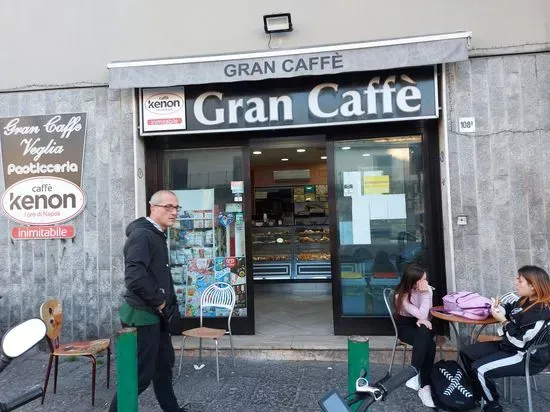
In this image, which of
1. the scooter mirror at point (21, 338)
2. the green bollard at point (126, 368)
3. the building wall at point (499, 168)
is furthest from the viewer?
the building wall at point (499, 168)

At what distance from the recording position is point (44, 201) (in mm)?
5410

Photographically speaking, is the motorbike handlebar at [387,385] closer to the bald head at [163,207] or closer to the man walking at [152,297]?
the man walking at [152,297]

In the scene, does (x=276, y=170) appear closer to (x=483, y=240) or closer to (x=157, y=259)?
(x=483, y=240)

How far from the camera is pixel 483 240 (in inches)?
187

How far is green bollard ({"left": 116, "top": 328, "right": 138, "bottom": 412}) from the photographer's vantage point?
2.45m

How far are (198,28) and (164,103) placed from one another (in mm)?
1013

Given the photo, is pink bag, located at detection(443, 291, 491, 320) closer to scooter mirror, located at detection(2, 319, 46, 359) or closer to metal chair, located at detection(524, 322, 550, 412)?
metal chair, located at detection(524, 322, 550, 412)

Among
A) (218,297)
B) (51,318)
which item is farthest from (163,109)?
(51,318)

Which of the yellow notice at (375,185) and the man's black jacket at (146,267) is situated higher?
the yellow notice at (375,185)

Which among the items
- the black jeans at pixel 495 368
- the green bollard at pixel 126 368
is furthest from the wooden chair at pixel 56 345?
the black jeans at pixel 495 368

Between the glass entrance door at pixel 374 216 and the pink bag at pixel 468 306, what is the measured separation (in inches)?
45.8

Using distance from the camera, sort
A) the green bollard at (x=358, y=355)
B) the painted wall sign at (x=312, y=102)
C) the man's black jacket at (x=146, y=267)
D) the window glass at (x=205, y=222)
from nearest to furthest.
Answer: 1. the green bollard at (x=358, y=355)
2. the man's black jacket at (x=146, y=267)
3. the painted wall sign at (x=312, y=102)
4. the window glass at (x=205, y=222)

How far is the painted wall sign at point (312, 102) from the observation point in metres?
4.91

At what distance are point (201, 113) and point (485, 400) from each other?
4.17 meters
